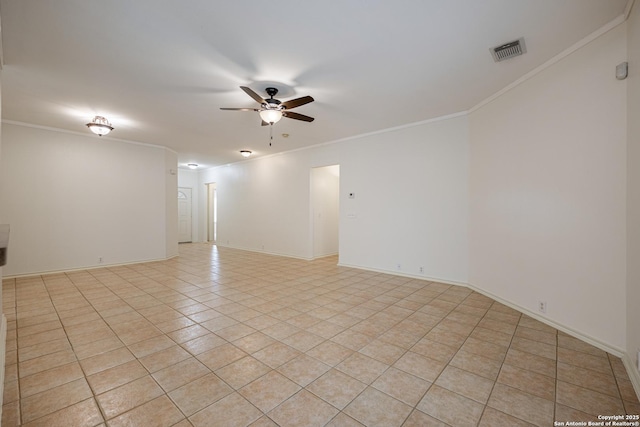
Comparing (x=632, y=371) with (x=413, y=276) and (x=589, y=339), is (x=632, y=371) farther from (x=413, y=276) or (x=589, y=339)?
(x=413, y=276)

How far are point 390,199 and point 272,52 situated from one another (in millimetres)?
3472

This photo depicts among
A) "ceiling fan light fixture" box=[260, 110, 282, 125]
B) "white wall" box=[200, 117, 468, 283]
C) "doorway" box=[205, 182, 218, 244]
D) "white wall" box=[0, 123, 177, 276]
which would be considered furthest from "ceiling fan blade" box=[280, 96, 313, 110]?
"doorway" box=[205, 182, 218, 244]

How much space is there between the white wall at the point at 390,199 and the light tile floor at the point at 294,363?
1.01m

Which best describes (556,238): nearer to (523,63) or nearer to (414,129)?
(523,63)

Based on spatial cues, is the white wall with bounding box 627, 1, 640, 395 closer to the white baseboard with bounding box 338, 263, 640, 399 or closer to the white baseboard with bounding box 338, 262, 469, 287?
the white baseboard with bounding box 338, 263, 640, 399

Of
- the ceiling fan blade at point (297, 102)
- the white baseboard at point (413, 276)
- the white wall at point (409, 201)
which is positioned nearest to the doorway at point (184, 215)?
the white wall at point (409, 201)

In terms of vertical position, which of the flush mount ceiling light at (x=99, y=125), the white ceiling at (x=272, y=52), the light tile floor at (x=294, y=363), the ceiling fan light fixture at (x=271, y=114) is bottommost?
the light tile floor at (x=294, y=363)

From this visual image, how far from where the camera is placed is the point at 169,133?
17.9 ft

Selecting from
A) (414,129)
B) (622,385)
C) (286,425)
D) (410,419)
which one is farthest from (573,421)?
(414,129)

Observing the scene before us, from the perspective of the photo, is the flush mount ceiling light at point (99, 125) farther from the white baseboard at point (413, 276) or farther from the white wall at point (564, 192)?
the white wall at point (564, 192)

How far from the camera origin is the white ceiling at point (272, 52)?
6.91 feet

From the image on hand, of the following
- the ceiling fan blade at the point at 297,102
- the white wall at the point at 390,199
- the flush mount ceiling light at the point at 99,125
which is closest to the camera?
the ceiling fan blade at the point at 297,102

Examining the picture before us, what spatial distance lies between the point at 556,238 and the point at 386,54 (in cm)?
269

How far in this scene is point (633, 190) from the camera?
2100 mm
